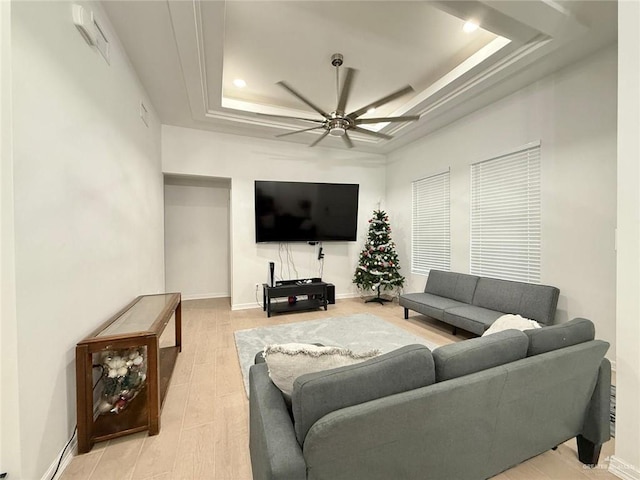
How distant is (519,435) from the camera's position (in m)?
1.31

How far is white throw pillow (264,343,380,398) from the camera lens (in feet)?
3.70

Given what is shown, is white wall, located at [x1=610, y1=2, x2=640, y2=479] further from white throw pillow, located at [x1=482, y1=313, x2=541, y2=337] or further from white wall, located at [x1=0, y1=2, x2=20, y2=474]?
white wall, located at [x1=0, y1=2, x2=20, y2=474]

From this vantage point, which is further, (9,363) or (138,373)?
(138,373)

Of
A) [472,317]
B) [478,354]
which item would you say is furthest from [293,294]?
[478,354]

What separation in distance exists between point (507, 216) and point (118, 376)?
4389mm

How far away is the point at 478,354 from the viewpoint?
4.06 ft

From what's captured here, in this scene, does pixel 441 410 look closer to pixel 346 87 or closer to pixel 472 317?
pixel 472 317

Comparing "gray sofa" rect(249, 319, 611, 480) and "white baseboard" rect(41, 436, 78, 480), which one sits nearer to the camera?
"gray sofa" rect(249, 319, 611, 480)

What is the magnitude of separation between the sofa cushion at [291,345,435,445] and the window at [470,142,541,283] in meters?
2.97

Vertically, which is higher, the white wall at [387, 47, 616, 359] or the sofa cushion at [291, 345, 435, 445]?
the white wall at [387, 47, 616, 359]

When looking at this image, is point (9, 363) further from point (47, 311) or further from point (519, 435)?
point (519, 435)

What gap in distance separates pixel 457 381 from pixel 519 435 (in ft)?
1.92

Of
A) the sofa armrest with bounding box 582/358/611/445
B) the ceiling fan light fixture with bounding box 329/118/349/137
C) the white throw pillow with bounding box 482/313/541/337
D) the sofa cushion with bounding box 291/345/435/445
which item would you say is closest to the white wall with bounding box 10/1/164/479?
the sofa cushion with bounding box 291/345/435/445

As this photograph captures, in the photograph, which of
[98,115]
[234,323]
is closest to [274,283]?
[234,323]
